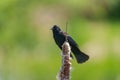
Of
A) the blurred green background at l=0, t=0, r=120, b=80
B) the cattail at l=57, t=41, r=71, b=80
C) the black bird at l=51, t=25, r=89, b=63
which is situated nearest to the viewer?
the cattail at l=57, t=41, r=71, b=80

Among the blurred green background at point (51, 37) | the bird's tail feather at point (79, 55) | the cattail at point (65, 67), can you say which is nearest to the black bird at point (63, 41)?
the bird's tail feather at point (79, 55)

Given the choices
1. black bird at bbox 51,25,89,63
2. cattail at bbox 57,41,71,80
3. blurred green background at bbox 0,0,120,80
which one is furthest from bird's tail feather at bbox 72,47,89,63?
blurred green background at bbox 0,0,120,80

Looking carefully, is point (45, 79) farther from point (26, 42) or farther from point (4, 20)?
point (4, 20)

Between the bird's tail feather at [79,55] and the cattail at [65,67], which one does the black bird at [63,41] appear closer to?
the bird's tail feather at [79,55]

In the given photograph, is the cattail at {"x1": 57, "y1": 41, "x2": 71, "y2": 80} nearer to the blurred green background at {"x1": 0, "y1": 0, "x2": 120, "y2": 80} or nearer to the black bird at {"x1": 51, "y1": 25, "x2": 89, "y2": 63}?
the black bird at {"x1": 51, "y1": 25, "x2": 89, "y2": 63}

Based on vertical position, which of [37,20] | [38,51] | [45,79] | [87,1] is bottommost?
[45,79]

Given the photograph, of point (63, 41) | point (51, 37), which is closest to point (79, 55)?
point (63, 41)

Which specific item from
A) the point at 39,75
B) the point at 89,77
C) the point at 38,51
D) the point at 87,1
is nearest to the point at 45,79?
the point at 39,75

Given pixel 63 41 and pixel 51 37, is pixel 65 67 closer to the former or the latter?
pixel 63 41
